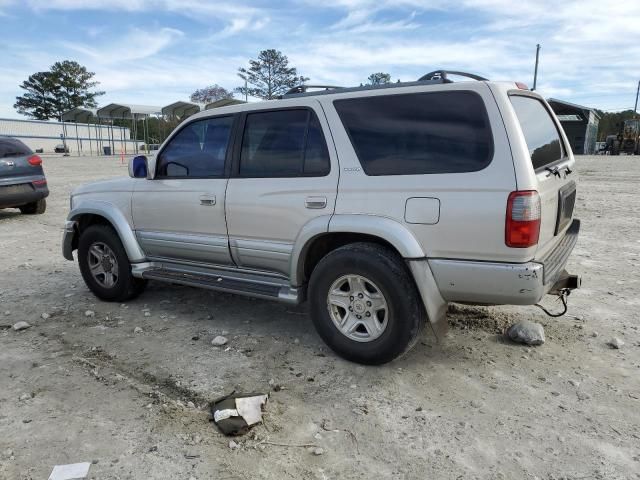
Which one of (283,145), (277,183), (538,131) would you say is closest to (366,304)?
(277,183)

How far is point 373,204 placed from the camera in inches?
128

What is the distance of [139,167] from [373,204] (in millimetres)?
2410

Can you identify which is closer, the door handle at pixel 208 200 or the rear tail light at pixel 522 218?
the rear tail light at pixel 522 218

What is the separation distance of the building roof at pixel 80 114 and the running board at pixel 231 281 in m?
40.1

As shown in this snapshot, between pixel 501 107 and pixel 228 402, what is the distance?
2403 millimetres

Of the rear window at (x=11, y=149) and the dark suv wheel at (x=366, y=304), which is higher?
the rear window at (x=11, y=149)

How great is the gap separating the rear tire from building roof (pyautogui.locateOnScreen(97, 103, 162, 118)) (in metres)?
28.0

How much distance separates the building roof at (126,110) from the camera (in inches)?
1435

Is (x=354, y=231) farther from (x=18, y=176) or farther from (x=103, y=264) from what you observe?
(x=18, y=176)

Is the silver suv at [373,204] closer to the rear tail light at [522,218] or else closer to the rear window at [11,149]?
the rear tail light at [522,218]

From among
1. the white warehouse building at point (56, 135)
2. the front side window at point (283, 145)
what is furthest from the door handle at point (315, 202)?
the white warehouse building at point (56, 135)

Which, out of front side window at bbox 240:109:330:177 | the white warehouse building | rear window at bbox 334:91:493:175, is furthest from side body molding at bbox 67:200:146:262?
the white warehouse building

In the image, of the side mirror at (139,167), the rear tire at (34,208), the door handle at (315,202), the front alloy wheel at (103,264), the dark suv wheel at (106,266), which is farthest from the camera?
the rear tire at (34,208)

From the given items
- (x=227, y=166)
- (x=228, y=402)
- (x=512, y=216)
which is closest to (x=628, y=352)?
(x=512, y=216)
